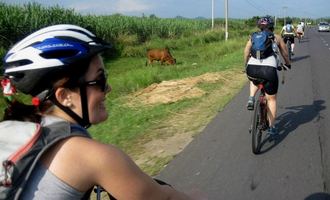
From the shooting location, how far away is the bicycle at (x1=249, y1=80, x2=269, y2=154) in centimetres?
634

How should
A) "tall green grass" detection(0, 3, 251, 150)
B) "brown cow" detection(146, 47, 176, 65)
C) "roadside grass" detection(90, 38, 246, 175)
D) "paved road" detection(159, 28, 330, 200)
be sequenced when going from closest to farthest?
"paved road" detection(159, 28, 330, 200) < "roadside grass" detection(90, 38, 246, 175) < "tall green grass" detection(0, 3, 251, 150) < "brown cow" detection(146, 47, 176, 65)

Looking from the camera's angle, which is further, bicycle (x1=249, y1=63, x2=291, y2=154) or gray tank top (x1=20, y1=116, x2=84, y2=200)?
bicycle (x1=249, y1=63, x2=291, y2=154)

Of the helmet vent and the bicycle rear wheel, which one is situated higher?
the helmet vent

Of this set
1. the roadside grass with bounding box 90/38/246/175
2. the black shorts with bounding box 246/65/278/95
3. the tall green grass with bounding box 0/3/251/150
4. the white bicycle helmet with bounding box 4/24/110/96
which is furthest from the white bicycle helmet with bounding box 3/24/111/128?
the black shorts with bounding box 246/65/278/95

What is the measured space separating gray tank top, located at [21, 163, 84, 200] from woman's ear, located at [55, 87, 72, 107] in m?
0.33

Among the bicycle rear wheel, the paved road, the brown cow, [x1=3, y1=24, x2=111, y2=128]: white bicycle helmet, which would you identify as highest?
[x1=3, y1=24, x2=111, y2=128]: white bicycle helmet

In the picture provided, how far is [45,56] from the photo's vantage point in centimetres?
179

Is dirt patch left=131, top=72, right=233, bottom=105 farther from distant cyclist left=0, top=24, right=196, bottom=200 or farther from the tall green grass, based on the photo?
distant cyclist left=0, top=24, right=196, bottom=200

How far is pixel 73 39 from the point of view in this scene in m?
1.85

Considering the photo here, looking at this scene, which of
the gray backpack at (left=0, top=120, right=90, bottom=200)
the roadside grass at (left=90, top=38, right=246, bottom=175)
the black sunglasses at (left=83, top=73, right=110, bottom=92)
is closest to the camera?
the gray backpack at (left=0, top=120, right=90, bottom=200)

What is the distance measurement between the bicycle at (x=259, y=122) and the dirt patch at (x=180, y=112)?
3.63ft

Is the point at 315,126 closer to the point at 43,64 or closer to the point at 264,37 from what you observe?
the point at 264,37

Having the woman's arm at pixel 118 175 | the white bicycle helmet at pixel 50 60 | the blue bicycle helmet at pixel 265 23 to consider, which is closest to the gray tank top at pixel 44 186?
the woman's arm at pixel 118 175

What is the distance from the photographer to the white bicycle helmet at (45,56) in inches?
70.4
